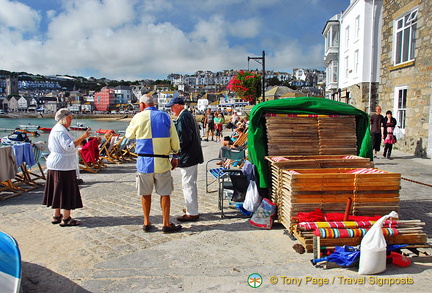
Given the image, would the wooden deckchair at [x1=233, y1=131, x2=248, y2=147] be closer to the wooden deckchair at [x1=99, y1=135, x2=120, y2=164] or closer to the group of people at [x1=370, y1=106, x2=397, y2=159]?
the wooden deckchair at [x1=99, y1=135, x2=120, y2=164]

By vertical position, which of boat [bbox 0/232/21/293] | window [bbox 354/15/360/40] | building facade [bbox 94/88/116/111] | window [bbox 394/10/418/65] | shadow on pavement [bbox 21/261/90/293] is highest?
building facade [bbox 94/88/116/111]

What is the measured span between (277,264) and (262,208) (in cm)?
127

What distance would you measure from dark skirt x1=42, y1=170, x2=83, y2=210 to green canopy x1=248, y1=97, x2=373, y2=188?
2886 mm

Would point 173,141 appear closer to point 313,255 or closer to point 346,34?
point 313,255

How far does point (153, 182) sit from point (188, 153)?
0.75 metres

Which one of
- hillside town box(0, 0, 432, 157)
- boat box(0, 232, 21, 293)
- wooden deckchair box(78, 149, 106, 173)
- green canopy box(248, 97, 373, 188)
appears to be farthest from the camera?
hillside town box(0, 0, 432, 157)

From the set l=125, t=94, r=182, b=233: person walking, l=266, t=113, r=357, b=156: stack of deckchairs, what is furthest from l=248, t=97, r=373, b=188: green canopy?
l=125, t=94, r=182, b=233: person walking

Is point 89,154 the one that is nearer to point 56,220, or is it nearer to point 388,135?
point 56,220

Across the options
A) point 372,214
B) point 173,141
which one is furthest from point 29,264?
point 372,214

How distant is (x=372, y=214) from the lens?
4.36 m

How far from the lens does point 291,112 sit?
5.60m

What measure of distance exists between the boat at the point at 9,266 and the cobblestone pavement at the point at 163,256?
26.3 inches

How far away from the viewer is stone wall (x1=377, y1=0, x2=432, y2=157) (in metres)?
11.9

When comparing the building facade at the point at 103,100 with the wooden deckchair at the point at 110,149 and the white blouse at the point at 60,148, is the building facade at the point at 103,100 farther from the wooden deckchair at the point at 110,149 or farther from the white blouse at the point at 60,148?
the white blouse at the point at 60,148
